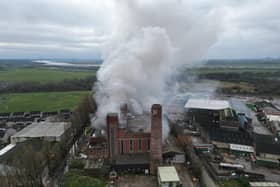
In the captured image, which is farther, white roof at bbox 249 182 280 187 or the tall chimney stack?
the tall chimney stack

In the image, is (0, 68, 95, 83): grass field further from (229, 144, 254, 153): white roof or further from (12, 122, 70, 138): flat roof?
(229, 144, 254, 153): white roof

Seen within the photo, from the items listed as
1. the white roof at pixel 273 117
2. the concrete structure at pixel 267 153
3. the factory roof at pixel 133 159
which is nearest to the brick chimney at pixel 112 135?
the factory roof at pixel 133 159

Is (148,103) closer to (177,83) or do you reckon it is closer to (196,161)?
(196,161)

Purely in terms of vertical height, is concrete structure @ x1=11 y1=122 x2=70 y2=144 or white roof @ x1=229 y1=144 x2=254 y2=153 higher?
concrete structure @ x1=11 y1=122 x2=70 y2=144

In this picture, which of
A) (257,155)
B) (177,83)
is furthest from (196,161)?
(177,83)

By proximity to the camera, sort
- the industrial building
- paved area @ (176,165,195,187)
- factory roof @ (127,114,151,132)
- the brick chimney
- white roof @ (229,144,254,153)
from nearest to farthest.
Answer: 1. paved area @ (176,165,195,187)
2. the brick chimney
3. white roof @ (229,144,254,153)
4. factory roof @ (127,114,151,132)
5. the industrial building

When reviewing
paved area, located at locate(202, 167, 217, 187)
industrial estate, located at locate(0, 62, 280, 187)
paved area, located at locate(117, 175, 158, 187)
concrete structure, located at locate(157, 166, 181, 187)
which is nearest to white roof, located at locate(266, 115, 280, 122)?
industrial estate, located at locate(0, 62, 280, 187)

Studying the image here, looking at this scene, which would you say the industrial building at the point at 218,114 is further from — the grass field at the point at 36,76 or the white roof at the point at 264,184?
the grass field at the point at 36,76

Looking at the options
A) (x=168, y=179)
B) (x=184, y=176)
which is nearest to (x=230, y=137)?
(x=184, y=176)
